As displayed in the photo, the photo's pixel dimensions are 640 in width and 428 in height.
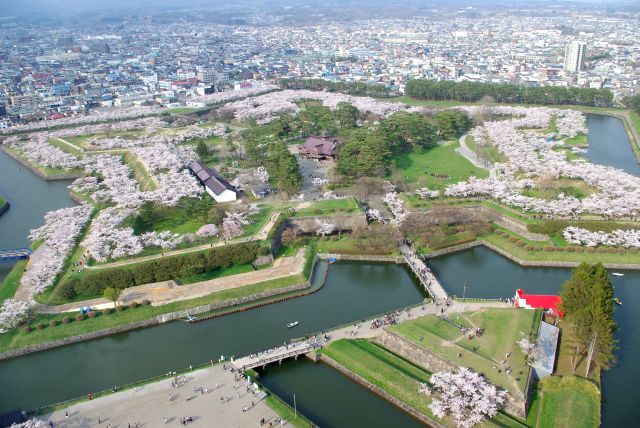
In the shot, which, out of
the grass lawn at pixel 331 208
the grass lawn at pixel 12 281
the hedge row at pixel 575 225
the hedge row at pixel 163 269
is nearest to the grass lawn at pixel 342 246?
the grass lawn at pixel 331 208

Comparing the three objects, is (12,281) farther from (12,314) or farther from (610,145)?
(610,145)

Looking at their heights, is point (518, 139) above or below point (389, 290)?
above

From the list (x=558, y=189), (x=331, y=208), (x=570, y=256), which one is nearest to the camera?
(x=570, y=256)

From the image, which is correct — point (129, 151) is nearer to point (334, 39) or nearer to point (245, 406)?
point (245, 406)

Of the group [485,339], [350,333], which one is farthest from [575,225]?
[350,333]

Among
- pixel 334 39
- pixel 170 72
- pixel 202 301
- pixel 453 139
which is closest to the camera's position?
pixel 202 301

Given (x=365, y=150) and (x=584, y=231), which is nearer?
(x=584, y=231)

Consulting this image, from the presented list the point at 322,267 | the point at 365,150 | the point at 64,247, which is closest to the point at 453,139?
the point at 365,150
